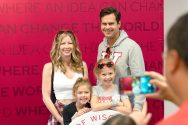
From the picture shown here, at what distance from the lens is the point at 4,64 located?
480 cm

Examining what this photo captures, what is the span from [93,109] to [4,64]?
A: 1592 millimetres

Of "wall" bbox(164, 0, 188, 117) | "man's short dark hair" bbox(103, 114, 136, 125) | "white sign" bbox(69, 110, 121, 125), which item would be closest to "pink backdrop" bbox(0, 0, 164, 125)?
"wall" bbox(164, 0, 188, 117)

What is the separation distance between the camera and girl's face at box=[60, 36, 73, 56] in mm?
3844

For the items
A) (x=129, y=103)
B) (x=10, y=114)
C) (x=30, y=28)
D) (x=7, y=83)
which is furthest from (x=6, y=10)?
(x=129, y=103)

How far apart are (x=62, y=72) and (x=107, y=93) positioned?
0.49m

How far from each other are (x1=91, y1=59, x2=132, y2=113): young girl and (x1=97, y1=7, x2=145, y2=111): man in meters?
0.06

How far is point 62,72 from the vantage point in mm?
3859

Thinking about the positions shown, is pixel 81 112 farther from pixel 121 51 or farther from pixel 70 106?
pixel 121 51

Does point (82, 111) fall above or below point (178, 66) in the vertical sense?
below

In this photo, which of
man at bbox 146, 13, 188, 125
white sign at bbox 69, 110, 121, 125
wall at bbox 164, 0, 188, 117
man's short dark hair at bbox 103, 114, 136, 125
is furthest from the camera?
wall at bbox 164, 0, 188, 117

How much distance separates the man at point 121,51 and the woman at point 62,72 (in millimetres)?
291

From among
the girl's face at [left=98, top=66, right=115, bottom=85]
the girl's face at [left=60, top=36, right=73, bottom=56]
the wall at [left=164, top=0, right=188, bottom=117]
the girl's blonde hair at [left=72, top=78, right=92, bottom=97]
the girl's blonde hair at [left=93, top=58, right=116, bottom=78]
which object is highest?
the wall at [left=164, top=0, right=188, bottom=117]

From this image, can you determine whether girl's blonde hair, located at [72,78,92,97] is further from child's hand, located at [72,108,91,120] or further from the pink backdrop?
the pink backdrop

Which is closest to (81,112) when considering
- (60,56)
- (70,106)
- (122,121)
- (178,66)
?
(70,106)
